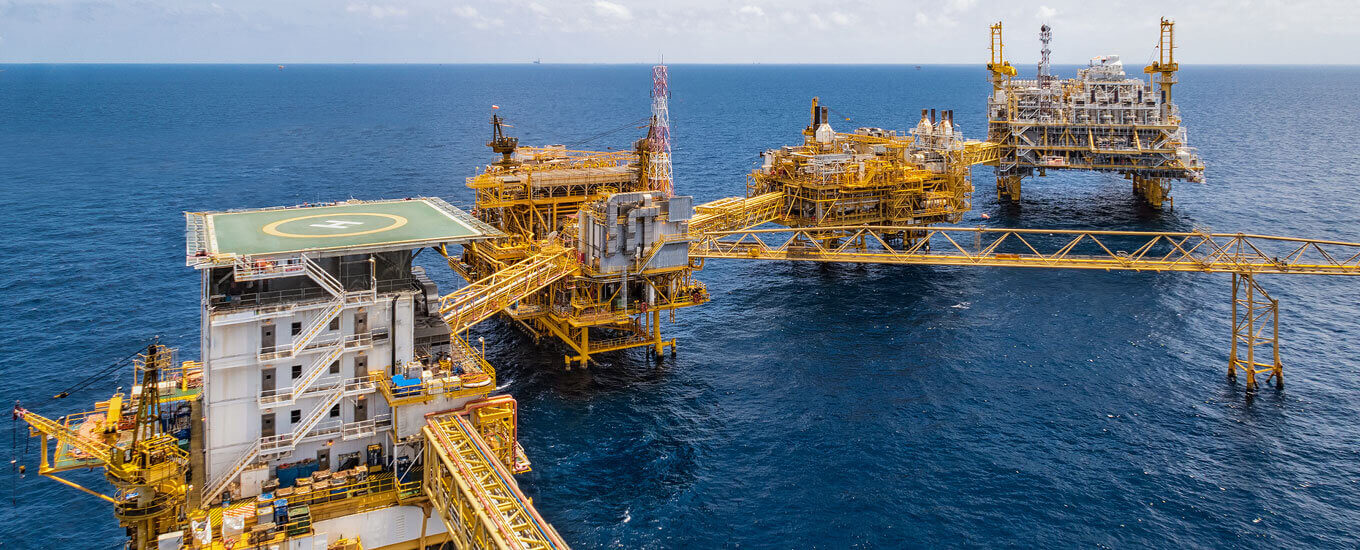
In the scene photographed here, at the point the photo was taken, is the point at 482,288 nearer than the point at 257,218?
No

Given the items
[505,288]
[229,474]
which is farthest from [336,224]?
[229,474]

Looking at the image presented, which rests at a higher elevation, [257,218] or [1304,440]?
[257,218]

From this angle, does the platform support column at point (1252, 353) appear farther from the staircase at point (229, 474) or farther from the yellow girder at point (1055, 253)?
the staircase at point (229, 474)

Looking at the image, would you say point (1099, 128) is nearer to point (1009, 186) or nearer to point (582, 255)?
point (1009, 186)

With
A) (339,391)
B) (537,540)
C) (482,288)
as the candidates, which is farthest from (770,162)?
(537,540)

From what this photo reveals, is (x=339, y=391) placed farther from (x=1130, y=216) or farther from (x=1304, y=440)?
(x=1130, y=216)

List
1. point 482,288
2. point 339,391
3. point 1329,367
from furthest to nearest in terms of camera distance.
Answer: point 1329,367 → point 482,288 → point 339,391
